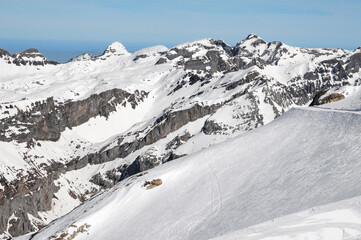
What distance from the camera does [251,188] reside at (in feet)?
130

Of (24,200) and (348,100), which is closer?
(348,100)

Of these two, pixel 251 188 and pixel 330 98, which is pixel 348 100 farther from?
pixel 251 188

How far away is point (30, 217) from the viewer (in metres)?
166

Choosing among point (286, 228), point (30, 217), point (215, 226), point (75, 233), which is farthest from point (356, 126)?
point (30, 217)

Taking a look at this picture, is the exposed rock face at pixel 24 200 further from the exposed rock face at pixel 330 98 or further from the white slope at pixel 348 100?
the white slope at pixel 348 100

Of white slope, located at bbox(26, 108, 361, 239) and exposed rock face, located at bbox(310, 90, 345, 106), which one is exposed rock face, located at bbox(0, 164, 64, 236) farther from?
exposed rock face, located at bbox(310, 90, 345, 106)

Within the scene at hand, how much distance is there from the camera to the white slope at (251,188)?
104 ft

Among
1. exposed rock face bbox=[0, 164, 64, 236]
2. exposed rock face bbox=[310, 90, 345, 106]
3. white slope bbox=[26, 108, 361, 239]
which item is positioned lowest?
exposed rock face bbox=[0, 164, 64, 236]

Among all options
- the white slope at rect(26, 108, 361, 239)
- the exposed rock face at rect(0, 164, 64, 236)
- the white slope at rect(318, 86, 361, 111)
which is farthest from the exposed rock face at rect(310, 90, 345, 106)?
the exposed rock face at rect(0, 164, 64, 236)

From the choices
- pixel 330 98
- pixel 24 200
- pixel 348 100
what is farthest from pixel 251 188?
pixel 24 200

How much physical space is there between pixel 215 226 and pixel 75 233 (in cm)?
1843

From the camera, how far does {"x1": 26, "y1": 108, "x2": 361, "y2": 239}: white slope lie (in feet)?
104

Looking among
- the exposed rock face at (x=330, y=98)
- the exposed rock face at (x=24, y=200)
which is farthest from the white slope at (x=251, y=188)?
the exposed rock face at (x=24, y=200)

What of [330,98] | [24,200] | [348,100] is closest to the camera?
[348,100]
